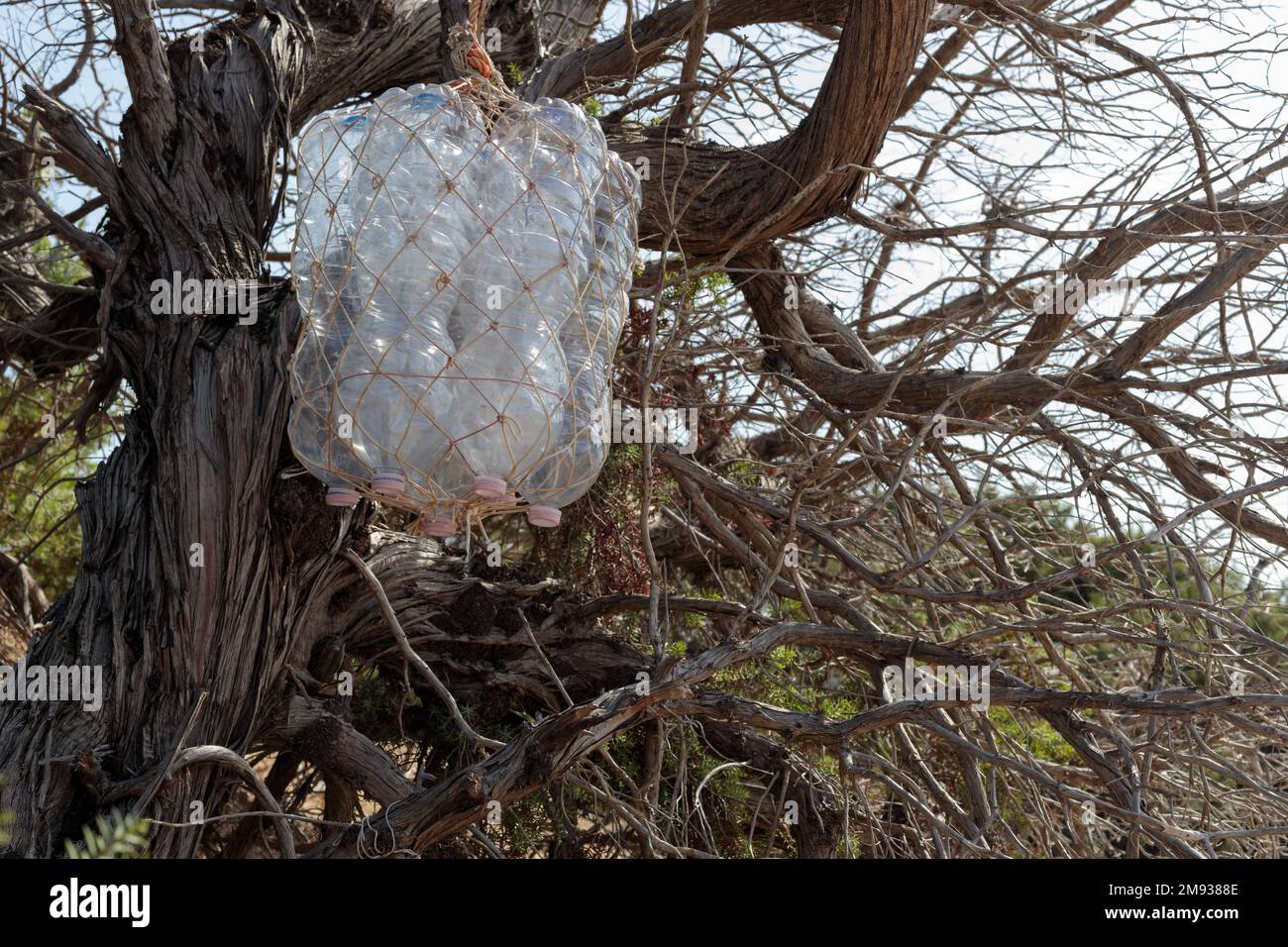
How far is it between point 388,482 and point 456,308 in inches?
12.8

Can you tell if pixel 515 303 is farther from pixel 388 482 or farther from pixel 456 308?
pixel 388 482

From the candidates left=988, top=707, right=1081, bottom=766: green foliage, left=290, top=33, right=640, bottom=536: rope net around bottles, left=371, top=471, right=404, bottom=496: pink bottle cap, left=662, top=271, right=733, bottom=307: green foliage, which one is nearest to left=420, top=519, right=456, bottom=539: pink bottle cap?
left=290, top=33, right=640, bottom=536: rope net around bottles

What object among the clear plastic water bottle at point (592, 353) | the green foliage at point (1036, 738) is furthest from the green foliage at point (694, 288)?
the green foliage at point (1036, 738)

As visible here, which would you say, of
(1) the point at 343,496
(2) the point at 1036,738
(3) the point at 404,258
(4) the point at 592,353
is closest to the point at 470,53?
(3) the point at 404,258

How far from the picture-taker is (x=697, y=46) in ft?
11.7

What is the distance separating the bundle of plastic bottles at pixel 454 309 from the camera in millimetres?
2031

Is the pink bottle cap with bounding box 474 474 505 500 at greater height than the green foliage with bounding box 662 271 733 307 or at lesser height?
lesser

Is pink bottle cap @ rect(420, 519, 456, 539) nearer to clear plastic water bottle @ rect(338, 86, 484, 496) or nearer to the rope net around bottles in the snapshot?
the rope net around bottles

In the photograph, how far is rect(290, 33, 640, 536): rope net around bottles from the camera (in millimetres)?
2033

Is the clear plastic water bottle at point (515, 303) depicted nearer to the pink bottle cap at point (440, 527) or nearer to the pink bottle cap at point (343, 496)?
the pink bottle cap at point (440, 527)

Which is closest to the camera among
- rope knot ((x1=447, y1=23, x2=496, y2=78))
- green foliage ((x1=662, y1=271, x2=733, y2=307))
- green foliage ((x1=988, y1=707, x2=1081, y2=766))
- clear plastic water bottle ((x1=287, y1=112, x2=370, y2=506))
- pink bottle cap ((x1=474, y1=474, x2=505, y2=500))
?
pink bottle cap ((x1=474, y1=474, x2=505, y2=500))
